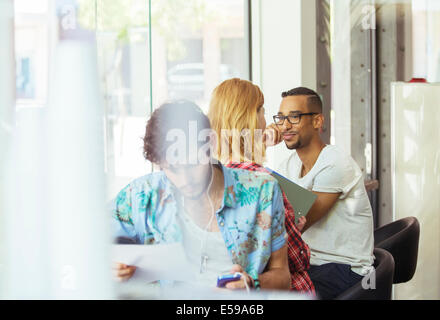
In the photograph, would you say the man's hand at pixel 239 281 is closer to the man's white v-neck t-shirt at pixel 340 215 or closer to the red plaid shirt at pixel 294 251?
the red plaid shirt at pixel 294 251

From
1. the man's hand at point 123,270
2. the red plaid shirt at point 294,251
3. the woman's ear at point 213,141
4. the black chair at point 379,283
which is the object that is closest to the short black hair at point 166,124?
the woman's ear at point 213,141

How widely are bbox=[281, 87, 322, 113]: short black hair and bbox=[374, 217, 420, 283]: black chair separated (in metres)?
0.50

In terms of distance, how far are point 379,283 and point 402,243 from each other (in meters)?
0.30

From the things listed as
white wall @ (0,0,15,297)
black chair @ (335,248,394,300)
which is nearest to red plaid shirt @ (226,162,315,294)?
black chair @ (335,248,394,300)

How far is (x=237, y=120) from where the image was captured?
1689 mm

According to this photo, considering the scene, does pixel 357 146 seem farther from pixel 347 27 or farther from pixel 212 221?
pixel 212 221

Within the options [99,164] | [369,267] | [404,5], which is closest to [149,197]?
[99,164]

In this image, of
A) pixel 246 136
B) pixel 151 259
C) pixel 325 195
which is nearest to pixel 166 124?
pixel 246 136

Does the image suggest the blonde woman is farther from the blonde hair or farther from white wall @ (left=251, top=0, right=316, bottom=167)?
white wall @ (left=251, top=0, right=316, bottom=167)

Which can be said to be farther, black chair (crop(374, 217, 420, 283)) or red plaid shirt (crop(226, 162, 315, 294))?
Result: black chair (crop(374, 217, 420, 283))

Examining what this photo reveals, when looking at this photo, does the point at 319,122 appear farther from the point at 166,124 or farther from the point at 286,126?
the point at 166,124

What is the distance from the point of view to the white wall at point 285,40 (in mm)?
1937

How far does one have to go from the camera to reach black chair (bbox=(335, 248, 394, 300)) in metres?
1.75
